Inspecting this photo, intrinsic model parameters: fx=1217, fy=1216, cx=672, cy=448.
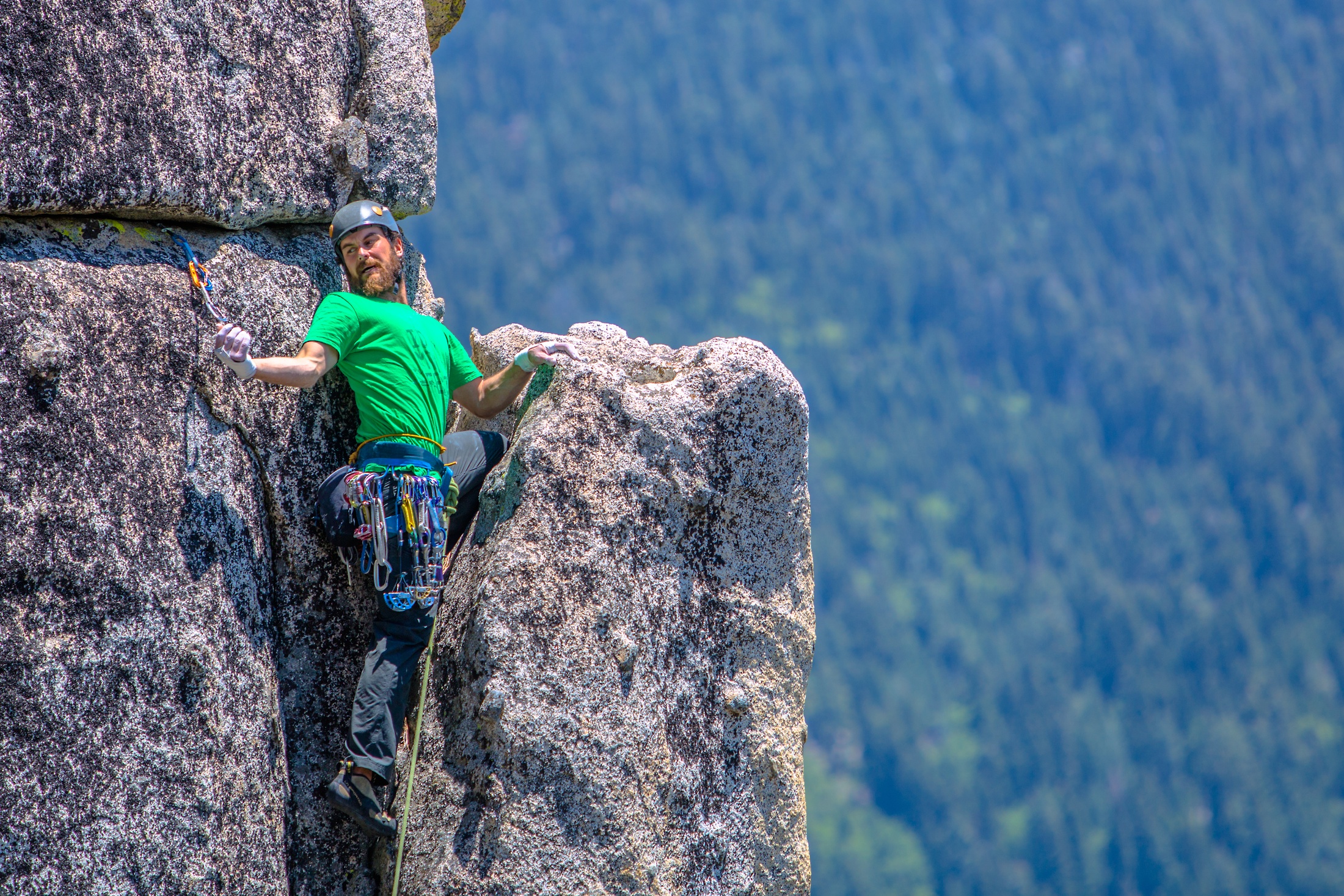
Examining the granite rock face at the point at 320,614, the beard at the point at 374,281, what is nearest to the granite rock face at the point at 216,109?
the granite rock face at the point at 320,614

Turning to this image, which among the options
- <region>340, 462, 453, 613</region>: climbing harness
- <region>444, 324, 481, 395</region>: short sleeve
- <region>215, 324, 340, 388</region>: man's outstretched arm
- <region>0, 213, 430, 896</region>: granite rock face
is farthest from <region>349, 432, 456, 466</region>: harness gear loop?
<region>444, 324, 481, 395</region>: short sleeve

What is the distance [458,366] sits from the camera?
8125 mm

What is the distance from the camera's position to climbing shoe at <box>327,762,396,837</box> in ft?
22.7

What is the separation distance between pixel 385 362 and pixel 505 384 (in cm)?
102

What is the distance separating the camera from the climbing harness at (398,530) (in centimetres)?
711

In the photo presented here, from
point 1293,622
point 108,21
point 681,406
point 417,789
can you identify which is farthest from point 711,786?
point 1293,622

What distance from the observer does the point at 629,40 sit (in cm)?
15325

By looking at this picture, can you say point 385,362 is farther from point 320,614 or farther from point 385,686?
point 385,686

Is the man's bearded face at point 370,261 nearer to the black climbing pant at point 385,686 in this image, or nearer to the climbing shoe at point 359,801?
the black climbing pant at point 385,686

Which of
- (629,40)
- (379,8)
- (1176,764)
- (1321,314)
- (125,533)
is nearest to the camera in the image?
(125,533)

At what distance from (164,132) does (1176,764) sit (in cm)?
10399

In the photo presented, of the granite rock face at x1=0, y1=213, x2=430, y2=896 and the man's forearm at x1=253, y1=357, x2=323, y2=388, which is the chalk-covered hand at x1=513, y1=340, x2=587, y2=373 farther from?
the man's forearm at x1=253, y1=357, x2=323, y2=388

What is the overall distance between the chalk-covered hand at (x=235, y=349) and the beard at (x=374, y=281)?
1155 millimetres

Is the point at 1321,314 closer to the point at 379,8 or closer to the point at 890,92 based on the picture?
the point at 890,92
